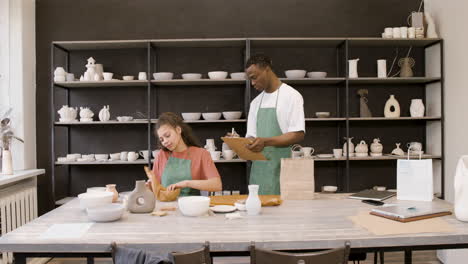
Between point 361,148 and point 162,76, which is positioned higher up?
point 162,76

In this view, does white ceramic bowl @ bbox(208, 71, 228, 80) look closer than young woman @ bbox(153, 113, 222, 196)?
No

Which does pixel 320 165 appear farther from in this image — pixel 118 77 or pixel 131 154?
pixel 118 77

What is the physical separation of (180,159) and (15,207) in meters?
1.82

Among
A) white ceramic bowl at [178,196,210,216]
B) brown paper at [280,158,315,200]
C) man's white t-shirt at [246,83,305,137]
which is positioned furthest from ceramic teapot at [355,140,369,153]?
white ceramic bowl at [178,196,210,216]

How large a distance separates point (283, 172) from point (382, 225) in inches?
26.2

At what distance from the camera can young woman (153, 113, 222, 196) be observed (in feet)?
8.19

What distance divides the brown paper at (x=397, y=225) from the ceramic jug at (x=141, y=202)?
0.99 m

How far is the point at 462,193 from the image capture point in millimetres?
1811

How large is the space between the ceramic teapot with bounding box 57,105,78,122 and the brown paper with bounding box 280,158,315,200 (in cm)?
266

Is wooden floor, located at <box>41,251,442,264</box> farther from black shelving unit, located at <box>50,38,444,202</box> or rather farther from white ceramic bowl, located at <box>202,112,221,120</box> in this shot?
white ceramic bowl, located at <box>202,112,221,120</box>

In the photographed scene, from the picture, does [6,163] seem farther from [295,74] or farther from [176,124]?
[295,74]

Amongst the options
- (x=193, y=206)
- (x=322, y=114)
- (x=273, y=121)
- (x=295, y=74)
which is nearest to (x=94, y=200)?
(x=193, y=206)

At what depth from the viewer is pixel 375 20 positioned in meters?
4.36

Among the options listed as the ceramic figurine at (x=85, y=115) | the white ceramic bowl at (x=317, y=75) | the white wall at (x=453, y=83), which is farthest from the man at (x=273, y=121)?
the ceramic figurine at (x=85, y=115)
